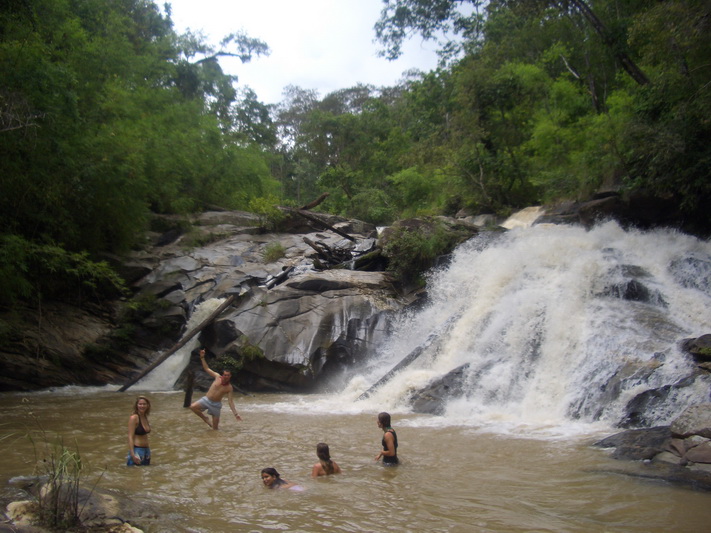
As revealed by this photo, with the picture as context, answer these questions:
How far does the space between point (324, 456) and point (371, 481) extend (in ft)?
1.98

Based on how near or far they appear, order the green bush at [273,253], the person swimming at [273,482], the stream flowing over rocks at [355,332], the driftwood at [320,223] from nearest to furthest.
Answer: the person swimming at [273,482] < the stream flowing over rocks at [355,332] < the green bush at [273,253] < the driftwood at [320,223]

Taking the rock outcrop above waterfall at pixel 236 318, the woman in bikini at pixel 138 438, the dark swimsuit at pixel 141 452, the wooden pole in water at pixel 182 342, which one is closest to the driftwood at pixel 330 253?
the rock outcrop above waterfall at pixel 236 318

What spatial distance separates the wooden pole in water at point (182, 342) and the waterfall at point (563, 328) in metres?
4.40

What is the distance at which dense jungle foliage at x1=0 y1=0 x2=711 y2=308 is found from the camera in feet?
40.6

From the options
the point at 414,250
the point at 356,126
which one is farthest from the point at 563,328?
the point at 356,126

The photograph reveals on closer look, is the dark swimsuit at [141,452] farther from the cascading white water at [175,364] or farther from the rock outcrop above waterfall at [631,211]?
the rock outcrop above waterfall at [631,211]

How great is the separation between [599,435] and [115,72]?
55.2ft

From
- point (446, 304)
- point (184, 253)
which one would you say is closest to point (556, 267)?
point (446, 304)

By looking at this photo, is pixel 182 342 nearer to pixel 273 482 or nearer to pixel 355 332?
pixel 355 332

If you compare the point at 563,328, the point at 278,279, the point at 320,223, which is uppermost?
the point at 320,223

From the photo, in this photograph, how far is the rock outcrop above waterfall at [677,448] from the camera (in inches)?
235

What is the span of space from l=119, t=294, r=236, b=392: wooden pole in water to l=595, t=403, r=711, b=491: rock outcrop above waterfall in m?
10.8

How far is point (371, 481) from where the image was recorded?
20.5 ft

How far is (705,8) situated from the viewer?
1186cm
